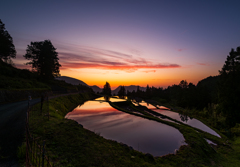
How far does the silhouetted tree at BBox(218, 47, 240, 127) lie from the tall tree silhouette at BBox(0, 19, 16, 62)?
6594 centimetres

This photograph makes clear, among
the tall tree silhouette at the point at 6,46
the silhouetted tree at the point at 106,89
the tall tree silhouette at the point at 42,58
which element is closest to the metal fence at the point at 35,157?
the tall tree silhouette at the point at 6,46

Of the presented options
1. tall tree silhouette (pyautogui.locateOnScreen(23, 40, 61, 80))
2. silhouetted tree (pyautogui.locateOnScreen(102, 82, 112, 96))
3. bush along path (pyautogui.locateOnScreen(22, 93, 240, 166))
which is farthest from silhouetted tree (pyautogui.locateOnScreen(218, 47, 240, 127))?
silhouetted tree (pyautogui.locateOnScreen(102, 82, 112, 96))

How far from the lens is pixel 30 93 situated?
28.0 m

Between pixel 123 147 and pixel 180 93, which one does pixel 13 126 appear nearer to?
pixel 123 147

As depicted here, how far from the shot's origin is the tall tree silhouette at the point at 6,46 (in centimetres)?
3647

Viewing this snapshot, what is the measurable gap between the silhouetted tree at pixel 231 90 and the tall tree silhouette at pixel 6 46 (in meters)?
65.9

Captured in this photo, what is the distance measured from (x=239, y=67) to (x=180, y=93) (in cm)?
3976

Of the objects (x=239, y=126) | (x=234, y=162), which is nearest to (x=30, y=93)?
(x=234, y=162)

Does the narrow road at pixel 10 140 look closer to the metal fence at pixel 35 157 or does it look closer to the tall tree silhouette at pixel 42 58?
the metal fence at pixel 35 157

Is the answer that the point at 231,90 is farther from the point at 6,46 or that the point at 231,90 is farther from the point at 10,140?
the point at 6,46

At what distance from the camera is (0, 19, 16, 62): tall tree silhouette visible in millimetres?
36469

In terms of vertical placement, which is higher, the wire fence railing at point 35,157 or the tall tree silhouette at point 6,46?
the tall tree silhouette at point 6,46

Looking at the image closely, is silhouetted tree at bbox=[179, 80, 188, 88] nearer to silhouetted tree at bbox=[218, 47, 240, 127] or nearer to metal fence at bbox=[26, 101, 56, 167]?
silhouetted tree at bbox=[218, 47, 240, 127]

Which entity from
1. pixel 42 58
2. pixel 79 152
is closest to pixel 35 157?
pixel 79 152
